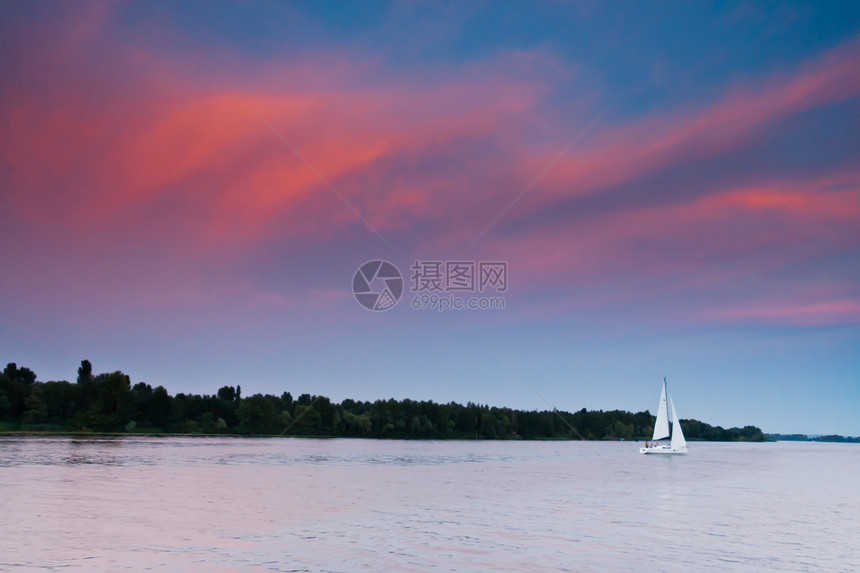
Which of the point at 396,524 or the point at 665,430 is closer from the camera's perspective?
the point at 396,524

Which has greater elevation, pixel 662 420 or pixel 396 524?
pixel 662 420

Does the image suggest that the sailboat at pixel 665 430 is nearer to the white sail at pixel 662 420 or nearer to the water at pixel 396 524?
the white sail at pixel 662 420

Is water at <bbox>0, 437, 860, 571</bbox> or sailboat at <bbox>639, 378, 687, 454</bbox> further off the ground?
sailboat at <bbox>639, 378, 687, 454</bbox>

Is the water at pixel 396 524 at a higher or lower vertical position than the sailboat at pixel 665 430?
lower

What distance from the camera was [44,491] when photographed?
5266 centimetres

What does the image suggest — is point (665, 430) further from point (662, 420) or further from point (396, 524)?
point (396, 524)

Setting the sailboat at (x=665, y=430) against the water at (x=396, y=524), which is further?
the sailboat at (x=665, y=430)

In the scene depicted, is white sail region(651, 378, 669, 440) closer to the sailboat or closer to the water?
the sailboat

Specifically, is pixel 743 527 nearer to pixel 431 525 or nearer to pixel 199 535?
pixel 431 525

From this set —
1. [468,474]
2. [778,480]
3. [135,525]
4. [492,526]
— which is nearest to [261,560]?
[135,525]

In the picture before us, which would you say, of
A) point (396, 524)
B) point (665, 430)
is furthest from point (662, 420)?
point (396, 524)

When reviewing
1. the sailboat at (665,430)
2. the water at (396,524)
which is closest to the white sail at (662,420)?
the sailboat at (665,430)

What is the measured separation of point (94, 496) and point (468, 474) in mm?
46912

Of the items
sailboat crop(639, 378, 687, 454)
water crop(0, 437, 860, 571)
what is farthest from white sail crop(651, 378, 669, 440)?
water crop(0, 437, 860, 571)
